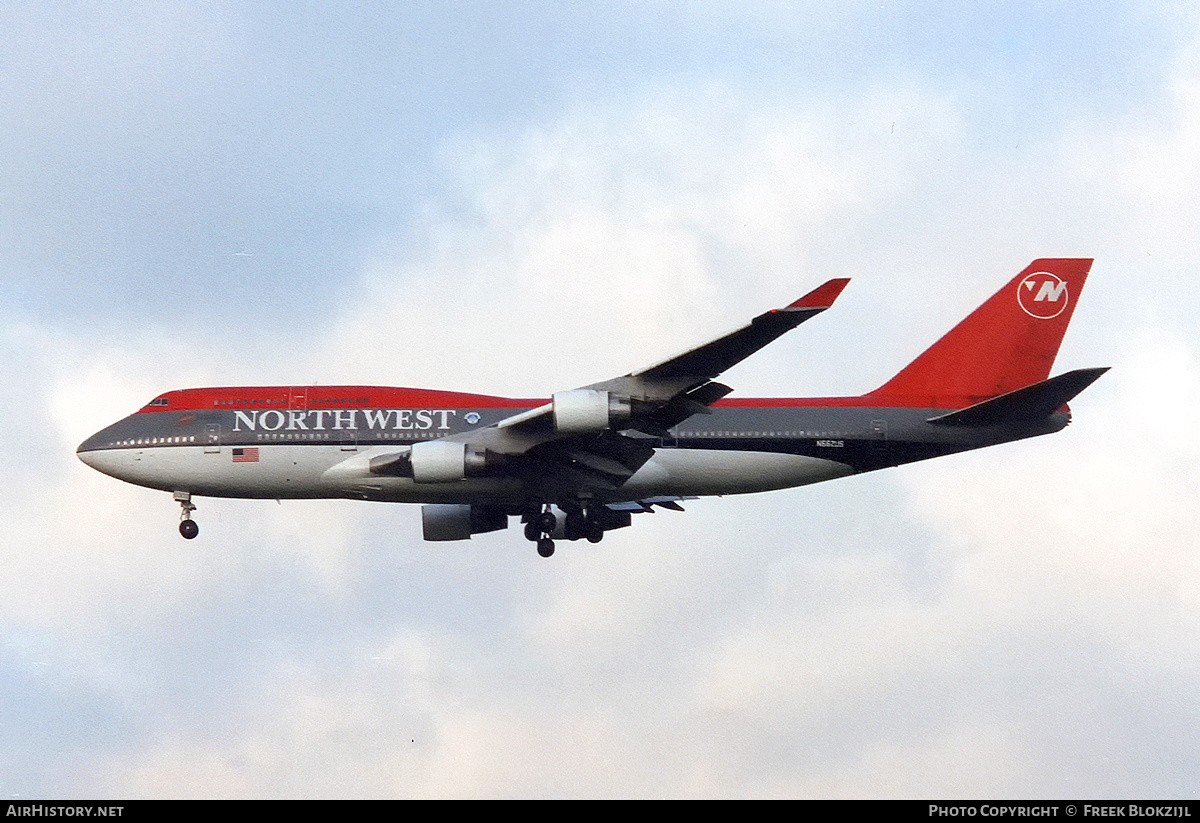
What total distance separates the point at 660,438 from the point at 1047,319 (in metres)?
13.3

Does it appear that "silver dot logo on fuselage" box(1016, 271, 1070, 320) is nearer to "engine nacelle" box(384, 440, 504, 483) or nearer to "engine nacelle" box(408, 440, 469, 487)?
"engine nacelle" box(384, 440, 504, 483)

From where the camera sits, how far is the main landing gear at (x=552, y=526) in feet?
168

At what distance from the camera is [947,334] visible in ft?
Result: 173

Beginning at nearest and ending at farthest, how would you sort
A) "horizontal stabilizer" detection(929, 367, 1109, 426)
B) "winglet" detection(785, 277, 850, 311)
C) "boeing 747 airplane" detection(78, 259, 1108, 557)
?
1. "winglet" detection(785, 277, 850, 311)
2. "horizontal stabilizer" detection(929, 367, 1109, 426)
3. "boeing 747 airplane" detection(78, 259, 1108, 557)

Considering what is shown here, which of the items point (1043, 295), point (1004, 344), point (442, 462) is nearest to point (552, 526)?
point (442, 462)

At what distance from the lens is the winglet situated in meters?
40.4

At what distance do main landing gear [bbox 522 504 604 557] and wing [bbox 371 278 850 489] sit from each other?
2.07m

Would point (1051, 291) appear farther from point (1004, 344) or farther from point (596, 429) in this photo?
point (596, 429)

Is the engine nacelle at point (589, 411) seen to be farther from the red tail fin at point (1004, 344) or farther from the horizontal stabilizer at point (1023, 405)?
the horizontal stabilizer at point (1023, 405)

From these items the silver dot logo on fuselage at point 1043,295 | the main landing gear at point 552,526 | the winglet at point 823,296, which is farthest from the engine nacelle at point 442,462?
the silver dot logo on fuselage at point 1043,295

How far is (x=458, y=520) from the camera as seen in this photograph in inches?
2073

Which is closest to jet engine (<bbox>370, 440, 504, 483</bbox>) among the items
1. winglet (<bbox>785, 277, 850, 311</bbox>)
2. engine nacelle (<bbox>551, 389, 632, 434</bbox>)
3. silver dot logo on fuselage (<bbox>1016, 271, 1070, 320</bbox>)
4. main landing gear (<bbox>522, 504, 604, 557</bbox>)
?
engine nacelle (<bbox>551, 389, 632, 434</bbox>)

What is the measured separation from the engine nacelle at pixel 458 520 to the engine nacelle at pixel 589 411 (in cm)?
811
